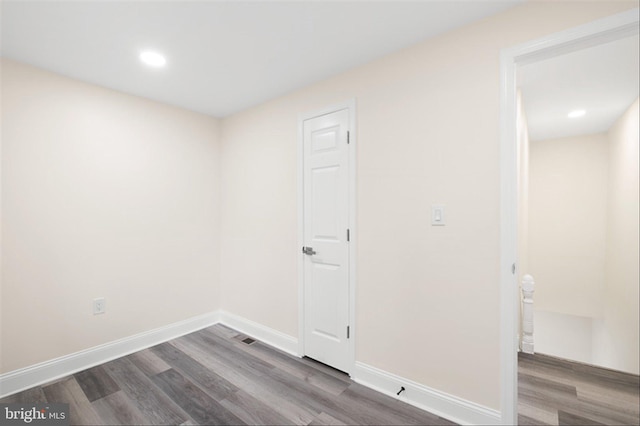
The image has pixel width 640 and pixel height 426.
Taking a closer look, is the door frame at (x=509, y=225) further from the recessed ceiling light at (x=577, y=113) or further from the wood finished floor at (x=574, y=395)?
the recessed ceiling light at (x=577, y=113)

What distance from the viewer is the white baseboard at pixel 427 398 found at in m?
1.67

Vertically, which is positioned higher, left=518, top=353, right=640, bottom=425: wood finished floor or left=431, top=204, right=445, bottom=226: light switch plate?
left=431, top=204, right=445, bottom=226: light switch plate

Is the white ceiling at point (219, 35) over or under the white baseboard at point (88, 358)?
over

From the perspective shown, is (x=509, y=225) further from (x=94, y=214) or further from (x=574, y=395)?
(x=94, y=214)

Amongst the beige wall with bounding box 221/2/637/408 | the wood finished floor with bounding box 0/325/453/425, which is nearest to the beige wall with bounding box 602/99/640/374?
the beige wall with bounding box 221/2/637/408

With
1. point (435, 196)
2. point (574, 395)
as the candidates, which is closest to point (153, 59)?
point (435, 196)

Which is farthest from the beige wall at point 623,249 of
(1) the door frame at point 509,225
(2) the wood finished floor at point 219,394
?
(2) the wood finished floor at point 219,394

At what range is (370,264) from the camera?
2172 mm

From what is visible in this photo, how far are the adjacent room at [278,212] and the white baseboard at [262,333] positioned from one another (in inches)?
1.1

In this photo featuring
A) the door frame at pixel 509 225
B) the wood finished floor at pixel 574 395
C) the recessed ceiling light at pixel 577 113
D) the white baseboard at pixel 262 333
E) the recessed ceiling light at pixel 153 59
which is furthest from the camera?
the recessed ceiling light at pixel 577 113

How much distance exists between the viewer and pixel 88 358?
242cm

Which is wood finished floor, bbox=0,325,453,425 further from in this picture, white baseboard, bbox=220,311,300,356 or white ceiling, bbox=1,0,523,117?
white ceiling, bbox=1,0,523,117

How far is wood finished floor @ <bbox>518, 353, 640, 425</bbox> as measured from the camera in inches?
70.5

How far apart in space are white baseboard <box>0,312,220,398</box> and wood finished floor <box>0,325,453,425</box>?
0.08 meters
